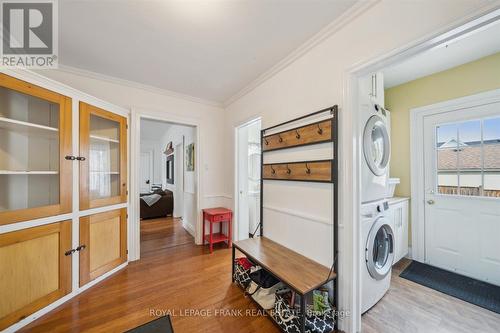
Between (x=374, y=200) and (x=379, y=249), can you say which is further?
(x=379, y=249)

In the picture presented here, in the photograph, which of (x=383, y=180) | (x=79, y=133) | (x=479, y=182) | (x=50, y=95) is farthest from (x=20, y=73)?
(x=479, y=182)

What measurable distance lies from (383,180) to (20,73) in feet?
10.7

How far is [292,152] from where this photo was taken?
1.95m

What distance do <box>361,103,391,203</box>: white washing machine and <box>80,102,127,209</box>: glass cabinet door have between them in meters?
2.76

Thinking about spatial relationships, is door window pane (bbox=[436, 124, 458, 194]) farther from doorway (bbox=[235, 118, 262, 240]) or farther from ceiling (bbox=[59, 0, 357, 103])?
doorway (bbox=[235, 118, 262, 240])

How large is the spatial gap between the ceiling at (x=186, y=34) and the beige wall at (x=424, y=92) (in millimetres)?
2018

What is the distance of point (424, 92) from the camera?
2523 millimetres

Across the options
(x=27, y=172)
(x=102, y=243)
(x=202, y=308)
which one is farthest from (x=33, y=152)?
(x=202, y=308)

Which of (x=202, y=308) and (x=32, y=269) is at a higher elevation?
(x=32, y=269)

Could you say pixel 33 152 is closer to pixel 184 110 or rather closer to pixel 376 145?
pixel 184 110

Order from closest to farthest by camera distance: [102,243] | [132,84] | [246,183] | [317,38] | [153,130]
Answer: [317,38] → [102,243] → [132,84] → [246,183] → [153,130]

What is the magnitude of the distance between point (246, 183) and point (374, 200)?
194 cm

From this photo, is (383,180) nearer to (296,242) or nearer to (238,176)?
(296,242)

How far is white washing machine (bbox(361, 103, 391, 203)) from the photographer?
1601mm
